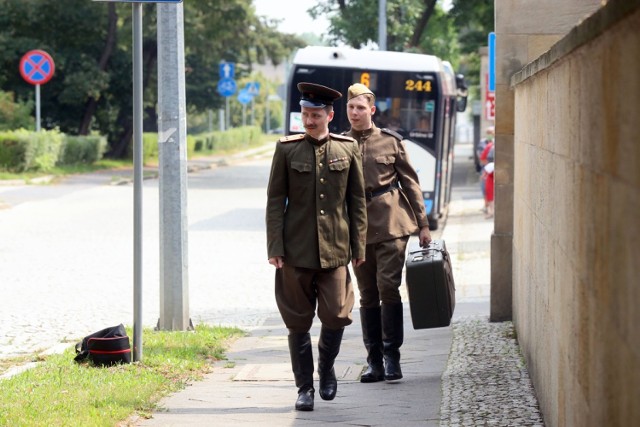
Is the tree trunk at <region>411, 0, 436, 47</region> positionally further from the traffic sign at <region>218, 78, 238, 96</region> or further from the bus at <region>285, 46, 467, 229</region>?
the bus at <region>285, 46, 467, 229</region>

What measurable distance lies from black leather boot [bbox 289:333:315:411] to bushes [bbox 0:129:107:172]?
1117 inches

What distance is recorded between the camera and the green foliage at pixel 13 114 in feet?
137

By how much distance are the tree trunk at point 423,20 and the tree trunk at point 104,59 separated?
1002 cm

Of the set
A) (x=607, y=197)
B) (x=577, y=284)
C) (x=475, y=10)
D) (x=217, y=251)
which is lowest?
(x=217, y=251)

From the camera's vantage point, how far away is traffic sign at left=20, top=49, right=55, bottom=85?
3406 centimetres

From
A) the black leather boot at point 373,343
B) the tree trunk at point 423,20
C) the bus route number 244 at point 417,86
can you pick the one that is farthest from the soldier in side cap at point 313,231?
the tree trunk at point 423,20

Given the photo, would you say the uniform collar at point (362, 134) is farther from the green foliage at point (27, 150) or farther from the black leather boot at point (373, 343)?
the green foliage at point (27, 150)

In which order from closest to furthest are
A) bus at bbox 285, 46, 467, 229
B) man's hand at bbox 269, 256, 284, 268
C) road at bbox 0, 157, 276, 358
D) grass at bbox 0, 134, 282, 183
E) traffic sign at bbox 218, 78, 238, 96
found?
man's hand at bbox 269, 256, 284, 268
road at bbox 0, 157, 276, 358
bus at bbox 285, 46, 467, 229
grass at bbox 0, 134, 282, 183
traffic sign at bbox 218, 78, 238, 96

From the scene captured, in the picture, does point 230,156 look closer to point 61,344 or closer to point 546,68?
point 61,344

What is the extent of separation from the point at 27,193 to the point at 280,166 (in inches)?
901

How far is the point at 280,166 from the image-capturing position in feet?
25.2

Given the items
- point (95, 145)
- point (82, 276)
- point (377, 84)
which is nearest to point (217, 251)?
point (82, 276)

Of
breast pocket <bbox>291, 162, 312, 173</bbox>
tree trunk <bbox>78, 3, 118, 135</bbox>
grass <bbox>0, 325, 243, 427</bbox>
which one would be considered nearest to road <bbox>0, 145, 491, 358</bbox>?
grass <bbox>0, 325, 243, 427</bbox>

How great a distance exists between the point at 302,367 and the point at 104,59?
135 ft
